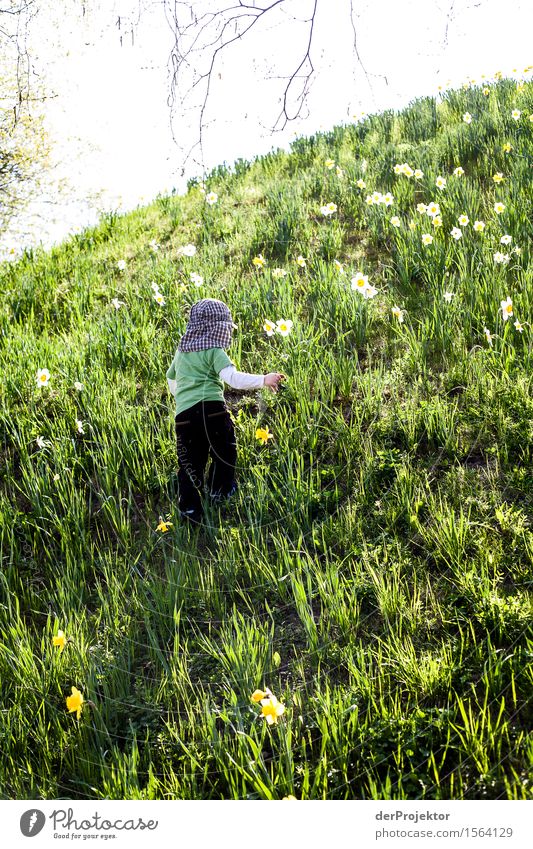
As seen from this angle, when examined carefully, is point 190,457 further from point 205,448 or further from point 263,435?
point 263,435

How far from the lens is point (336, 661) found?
2742 millimetres

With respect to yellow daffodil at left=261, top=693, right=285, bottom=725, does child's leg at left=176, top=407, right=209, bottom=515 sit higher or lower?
higher

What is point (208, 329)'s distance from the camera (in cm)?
391

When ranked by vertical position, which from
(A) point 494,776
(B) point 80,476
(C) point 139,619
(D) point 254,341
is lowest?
(A) point 494,776

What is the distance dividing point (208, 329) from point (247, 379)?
18.3 inches

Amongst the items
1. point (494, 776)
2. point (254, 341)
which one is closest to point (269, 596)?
point (494, 776)

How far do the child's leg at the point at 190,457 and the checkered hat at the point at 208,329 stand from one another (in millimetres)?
355

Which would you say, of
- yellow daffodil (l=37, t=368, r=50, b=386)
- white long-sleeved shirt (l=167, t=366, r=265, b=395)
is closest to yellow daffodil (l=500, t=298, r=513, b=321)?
white long-sleeved shirt (l=167, t=366, r=265, b=395)

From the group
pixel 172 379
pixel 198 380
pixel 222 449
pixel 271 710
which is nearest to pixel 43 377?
pixel 172 379

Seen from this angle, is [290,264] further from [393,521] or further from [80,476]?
[393,521]

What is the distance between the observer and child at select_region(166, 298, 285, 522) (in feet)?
12.5

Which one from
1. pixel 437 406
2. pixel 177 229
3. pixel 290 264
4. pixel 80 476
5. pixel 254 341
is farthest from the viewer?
pixel 177 229

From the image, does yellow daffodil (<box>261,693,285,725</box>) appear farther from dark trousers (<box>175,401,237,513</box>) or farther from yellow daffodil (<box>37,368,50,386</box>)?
yellow daffodil (<box>37,368,50,386</box>)

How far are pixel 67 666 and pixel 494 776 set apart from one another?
1661mm
